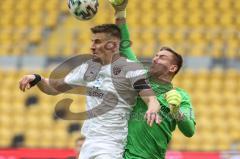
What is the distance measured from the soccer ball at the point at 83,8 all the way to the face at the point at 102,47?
0.43 m

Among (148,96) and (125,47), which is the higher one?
A: (125,47)

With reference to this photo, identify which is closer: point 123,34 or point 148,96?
point 148,96

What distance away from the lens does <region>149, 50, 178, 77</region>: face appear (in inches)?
229

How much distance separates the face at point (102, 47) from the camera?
5.46 m

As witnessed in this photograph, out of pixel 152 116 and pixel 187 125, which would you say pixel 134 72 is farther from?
pixel 152 116

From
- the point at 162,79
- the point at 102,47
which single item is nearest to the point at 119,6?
the point at 102,47

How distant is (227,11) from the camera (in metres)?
15.5

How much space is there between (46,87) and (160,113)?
1.07 metres

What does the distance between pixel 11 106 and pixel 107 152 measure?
992 centimetres

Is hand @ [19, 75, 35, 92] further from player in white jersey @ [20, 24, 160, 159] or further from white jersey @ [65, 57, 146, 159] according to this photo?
white jersey @ [65, 57, 146, 159]

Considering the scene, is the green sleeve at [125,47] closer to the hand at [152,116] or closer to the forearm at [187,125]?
the forearm at [187,125]

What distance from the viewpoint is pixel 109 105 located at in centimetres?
544

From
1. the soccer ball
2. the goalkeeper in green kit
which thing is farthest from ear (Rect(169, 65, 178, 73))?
the soccer ball

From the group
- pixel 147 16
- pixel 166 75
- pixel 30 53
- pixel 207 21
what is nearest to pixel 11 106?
pixel 30 53
